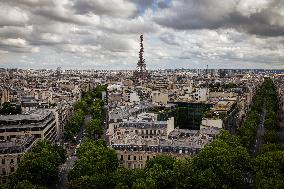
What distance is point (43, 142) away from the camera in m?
86.8

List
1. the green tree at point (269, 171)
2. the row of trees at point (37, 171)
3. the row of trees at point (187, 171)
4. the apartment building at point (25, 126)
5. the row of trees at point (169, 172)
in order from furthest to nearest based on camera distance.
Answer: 1. the apartment building at point (25, 126)
2. the row of trees at point (37, 171)
3. the row of trees at point (169, 172)
4. the row of trees at point (187, 171)
5. the green tree at point (269, 171)

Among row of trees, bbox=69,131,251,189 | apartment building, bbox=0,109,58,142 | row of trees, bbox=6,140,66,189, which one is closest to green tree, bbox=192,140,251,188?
row of trees, bbox=69,131,251,189

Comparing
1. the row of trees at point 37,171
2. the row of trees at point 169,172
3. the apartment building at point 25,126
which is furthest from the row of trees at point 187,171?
the apartment building at point 25,126

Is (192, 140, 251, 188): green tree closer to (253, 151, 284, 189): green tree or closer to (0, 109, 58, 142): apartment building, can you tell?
(253, 151, 284, 189): green tree

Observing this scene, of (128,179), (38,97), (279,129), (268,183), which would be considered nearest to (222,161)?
(268,183)

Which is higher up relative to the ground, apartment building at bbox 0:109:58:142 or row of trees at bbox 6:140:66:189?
apartment building at bbox 0:109:58:142

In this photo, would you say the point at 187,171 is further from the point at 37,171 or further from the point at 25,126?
the point at 25,126

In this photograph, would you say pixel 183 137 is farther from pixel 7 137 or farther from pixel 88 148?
pixel 7 137

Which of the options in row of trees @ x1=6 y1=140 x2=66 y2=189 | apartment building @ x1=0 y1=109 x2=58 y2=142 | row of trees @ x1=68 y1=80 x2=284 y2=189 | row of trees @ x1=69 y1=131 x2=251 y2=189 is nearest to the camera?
row of trees @ x1=68 y1=80 x2=284 y2=189

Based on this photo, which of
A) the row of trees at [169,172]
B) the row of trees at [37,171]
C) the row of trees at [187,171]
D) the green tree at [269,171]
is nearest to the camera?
the green tree at [269,171]

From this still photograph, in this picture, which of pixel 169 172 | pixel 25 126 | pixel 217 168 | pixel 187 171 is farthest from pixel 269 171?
pixel 25 126

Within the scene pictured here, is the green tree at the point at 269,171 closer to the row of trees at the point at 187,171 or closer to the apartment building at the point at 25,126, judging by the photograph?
the row of trees at the point at 187,171

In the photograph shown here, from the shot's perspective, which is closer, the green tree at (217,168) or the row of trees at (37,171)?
the green tree at (217,168)

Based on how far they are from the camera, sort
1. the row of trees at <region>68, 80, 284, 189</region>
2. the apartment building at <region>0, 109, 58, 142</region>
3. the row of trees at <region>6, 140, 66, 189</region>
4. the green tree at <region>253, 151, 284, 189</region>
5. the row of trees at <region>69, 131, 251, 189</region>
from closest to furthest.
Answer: the green tree at <region>253, 151, 284, 189</region>, the row of trees at <region>68, 80, 284, 189</region>, the row of trees at <region>69, 131, 251, 189</region>, the row of trees at <region>6, 140, 66, 189</region>, the apartment building at <region>0, 109, 58, 142</region>
